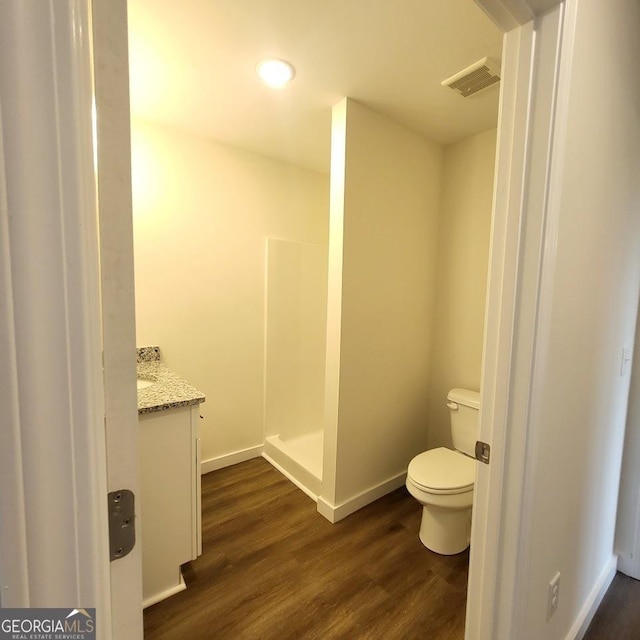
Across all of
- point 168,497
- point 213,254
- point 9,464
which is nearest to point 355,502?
point 168,497

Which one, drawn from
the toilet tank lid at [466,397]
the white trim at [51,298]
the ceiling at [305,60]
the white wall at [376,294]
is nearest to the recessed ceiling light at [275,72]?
the ceiling at [305,60]

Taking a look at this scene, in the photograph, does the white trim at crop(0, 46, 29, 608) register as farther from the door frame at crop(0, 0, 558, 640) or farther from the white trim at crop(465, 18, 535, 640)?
the white trim at crop(465, 18, 535, 640)

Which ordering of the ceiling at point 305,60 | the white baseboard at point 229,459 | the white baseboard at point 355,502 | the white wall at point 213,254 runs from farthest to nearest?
the white baseboard at point 229,459 → the white wall at point 213,254 → the white baseboard at point 355,502 → the ceiling at point 305,60

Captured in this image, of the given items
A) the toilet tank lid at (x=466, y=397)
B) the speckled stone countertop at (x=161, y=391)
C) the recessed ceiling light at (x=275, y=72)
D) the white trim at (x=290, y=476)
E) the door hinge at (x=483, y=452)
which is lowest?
the white trim at (x=290, y=476)

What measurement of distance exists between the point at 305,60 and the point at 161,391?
1650mm

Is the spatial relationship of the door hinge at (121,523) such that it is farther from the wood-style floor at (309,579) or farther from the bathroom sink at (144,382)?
the bathroom sink at (144,382)

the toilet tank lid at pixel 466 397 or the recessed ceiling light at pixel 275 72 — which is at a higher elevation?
the recessed ceiling light at pixel 275 72

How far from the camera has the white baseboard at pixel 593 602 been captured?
1265 millimetres

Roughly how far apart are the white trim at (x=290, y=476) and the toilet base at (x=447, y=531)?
2.41ft

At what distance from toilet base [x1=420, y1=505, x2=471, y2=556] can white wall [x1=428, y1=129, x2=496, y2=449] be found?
0.71m

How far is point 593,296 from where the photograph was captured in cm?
104

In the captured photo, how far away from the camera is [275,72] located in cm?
154

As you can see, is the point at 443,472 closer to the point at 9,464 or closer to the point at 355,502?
the point at 355,502

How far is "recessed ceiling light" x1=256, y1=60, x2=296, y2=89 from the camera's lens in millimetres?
1496
